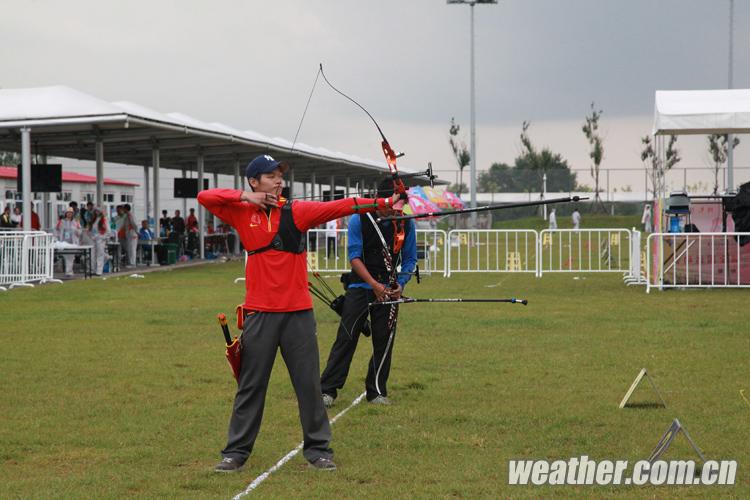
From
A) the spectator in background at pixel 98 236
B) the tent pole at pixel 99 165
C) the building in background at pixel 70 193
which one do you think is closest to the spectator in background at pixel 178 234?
the tent pole at pixel 99 165

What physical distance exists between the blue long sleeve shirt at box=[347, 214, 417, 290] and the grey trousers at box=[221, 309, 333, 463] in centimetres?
215

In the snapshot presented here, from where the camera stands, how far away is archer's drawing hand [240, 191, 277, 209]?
6922 mm

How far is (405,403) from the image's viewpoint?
9.44m

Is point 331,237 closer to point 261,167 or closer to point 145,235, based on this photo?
point 145,235

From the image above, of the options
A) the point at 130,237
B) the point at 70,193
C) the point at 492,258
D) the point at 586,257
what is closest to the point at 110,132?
the point at 130,237

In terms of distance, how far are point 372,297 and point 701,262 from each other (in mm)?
13867

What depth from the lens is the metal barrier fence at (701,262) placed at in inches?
846

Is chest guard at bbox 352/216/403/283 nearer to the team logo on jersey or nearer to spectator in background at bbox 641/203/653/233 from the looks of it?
the team logo on jersey

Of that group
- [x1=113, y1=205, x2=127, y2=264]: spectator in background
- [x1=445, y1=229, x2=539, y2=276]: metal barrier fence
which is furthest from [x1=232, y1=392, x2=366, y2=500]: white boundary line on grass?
[x1=113, y1=205, x2=127, y2=264]: spectator in background

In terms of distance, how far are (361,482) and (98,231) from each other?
2285cm

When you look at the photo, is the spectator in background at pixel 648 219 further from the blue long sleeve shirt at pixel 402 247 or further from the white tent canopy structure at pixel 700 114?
the blue long sleeve shirt at pixel 402 247

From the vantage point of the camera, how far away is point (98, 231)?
28.5 meters

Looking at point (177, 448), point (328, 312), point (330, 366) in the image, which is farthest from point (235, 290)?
point (177, 448)

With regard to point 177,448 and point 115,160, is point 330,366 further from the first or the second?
point 115,160
